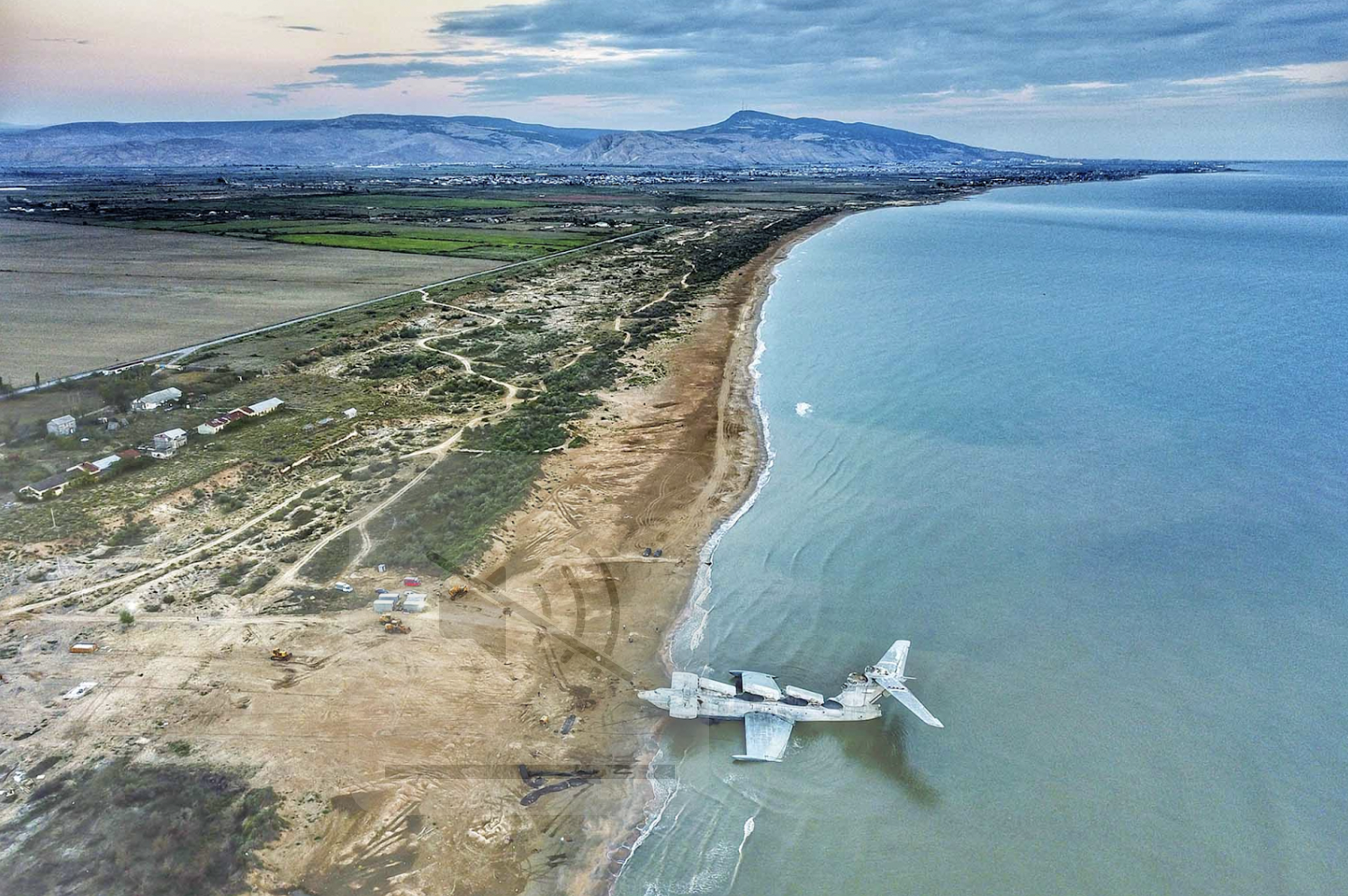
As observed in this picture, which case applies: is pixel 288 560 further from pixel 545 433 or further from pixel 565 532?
pixel 545 433

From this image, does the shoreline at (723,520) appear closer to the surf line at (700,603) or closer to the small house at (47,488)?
the surf line at (700,603)

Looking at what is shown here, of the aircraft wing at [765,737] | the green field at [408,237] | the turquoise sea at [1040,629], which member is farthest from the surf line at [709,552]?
the green field at [408,237]

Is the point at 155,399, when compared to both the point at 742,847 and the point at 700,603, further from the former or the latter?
the point at 742,847

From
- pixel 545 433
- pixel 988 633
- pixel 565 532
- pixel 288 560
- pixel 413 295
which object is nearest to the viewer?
pixel 988 633

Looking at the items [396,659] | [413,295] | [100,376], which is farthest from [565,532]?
[413,295]

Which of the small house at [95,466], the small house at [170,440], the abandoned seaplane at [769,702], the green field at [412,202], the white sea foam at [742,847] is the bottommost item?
the white sea foam at [742,847]

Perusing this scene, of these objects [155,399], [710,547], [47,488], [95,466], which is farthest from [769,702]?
[155,399]

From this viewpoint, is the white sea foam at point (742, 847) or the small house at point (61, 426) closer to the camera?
the white sea foam at point (742, 847)
